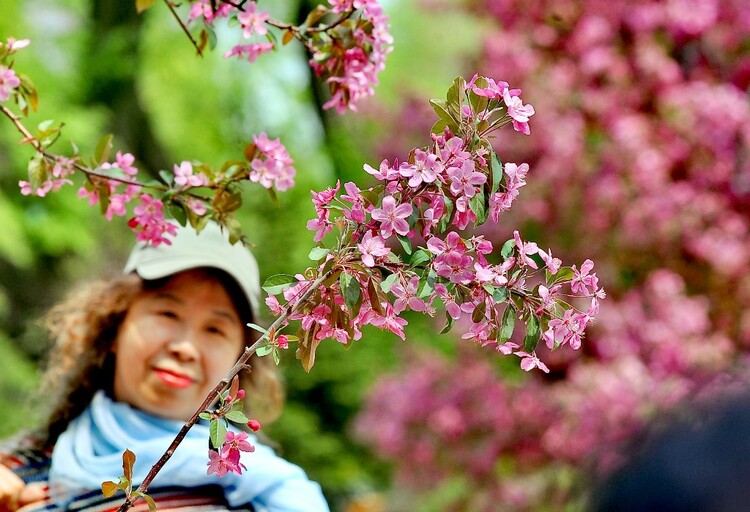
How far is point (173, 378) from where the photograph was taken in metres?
1.84

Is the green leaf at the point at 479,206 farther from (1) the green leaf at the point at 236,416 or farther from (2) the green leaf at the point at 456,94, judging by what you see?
(1) the green leaf at the point at 236,416

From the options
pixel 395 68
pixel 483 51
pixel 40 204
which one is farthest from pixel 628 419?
pixel 395 68

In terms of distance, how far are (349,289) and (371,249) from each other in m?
0.05

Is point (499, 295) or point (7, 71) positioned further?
point (7, 71)

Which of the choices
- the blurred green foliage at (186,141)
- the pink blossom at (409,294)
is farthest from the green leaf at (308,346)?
the blurred green foliage at (186,141)

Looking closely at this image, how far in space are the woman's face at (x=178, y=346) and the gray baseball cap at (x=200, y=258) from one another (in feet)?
0.13

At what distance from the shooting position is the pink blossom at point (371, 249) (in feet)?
3.73

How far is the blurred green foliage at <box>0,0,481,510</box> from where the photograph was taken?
643cm

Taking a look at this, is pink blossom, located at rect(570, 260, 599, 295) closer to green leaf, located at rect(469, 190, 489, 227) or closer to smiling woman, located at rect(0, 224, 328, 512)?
green leaf, located at rect(469, 190, 489, 227)

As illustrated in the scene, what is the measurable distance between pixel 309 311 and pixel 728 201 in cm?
507

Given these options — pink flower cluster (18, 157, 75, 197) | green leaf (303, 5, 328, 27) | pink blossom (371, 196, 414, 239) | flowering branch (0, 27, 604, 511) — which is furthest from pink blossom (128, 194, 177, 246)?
pink blossom (371, 196, 414, 239)

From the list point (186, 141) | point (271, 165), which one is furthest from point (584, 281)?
point (186, 141)

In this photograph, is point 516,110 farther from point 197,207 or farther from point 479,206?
point 197,207

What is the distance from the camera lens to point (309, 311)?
3.92 feet
